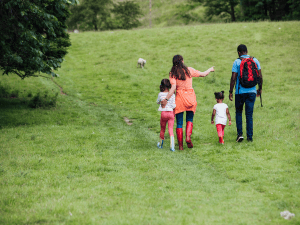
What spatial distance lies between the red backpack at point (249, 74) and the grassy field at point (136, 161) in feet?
6.28

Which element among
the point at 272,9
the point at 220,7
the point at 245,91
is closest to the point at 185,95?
the point at 245,91

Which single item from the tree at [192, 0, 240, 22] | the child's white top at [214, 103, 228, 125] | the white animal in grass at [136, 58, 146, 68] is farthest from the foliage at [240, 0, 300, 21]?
the child's white top at [214, 103, 228, 125]

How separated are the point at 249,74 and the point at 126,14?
6044 cm

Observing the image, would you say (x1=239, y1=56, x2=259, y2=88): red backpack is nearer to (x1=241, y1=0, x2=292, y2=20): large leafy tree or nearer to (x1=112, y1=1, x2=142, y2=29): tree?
(x1=241, y1=0, x2=292, y2=20): large leafy tree

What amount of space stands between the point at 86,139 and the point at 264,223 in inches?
281

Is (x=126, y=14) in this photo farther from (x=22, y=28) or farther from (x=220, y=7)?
(x=22, y=28)

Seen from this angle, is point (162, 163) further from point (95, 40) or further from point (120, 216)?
point (95, 40)

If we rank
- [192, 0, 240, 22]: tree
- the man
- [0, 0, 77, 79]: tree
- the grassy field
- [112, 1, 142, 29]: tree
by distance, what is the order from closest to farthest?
the grassy field < the man < [0, 0, 77, 79]: tree < [192, 0, 240, 22]: tree < [112, 1, 142, 29]: tree

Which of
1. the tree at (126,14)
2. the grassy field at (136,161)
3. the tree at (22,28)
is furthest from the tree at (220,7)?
the tree at (22,28)

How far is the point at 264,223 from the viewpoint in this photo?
14.6ft

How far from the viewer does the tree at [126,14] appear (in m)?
64.3

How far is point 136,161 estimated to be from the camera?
7.80 meters

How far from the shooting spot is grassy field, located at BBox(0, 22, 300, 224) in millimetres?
4941

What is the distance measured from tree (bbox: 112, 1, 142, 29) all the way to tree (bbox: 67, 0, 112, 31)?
249 cm
